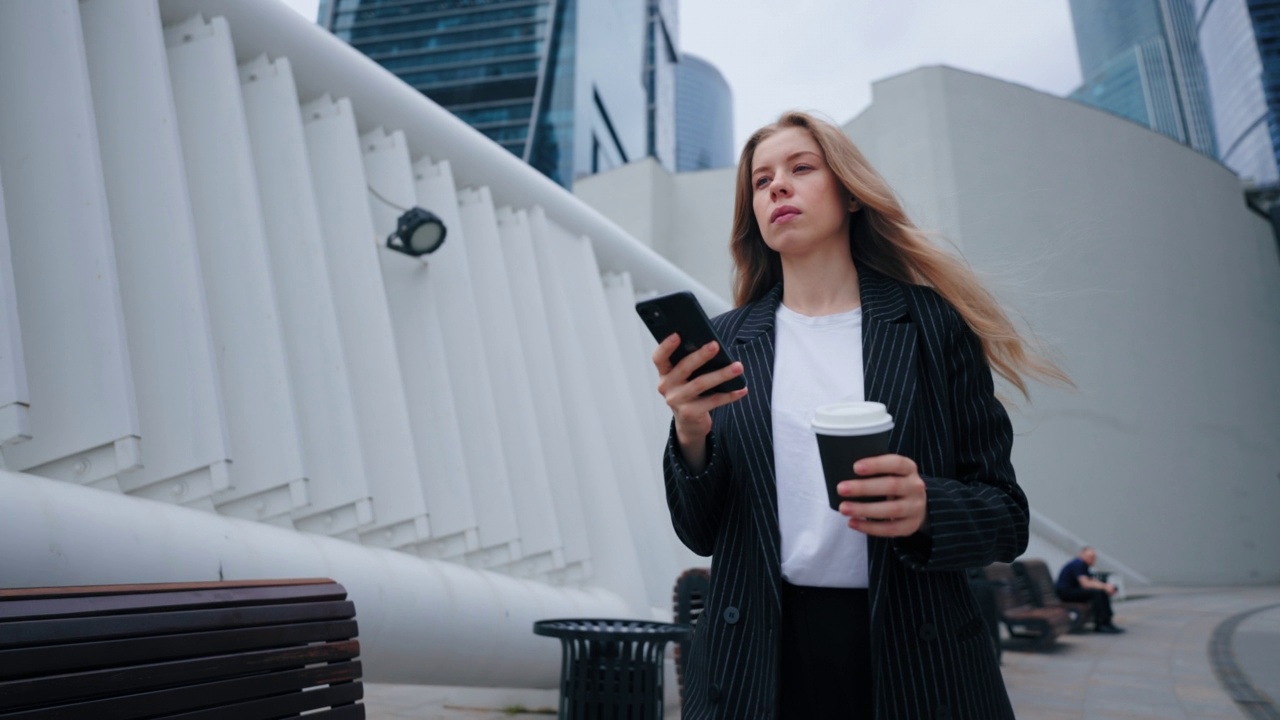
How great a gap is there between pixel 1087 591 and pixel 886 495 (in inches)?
445

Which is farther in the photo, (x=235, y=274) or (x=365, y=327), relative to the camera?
(x=365, y=327)

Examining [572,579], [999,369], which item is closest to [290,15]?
[572,579]

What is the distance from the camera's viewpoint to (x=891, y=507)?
3.35ft

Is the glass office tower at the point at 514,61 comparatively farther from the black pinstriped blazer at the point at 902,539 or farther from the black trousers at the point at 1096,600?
the black pinstriped blazer at the point at 902,539

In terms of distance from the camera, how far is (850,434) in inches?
39.6

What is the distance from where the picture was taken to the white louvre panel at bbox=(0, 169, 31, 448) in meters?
2.52

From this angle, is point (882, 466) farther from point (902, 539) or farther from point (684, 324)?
point (684, 324)

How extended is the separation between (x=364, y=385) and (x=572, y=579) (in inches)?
82.1

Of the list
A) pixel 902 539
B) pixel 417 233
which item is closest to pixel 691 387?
pixel 902 539

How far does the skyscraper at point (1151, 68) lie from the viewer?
126438mm

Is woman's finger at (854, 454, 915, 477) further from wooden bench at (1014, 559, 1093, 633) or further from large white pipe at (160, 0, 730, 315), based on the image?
wooden bench at (1014, 559, 1093, 633)

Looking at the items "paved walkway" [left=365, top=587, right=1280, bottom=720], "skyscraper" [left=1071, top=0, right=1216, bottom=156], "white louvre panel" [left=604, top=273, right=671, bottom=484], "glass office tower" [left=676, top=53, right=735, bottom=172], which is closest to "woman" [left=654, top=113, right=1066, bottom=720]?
"paved walkway" [left=365, top=587, right=1280, bottom=720]

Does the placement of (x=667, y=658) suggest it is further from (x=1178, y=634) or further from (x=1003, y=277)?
(x=1178, y=634)

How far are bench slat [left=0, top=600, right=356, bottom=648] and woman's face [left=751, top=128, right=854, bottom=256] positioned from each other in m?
1.40
